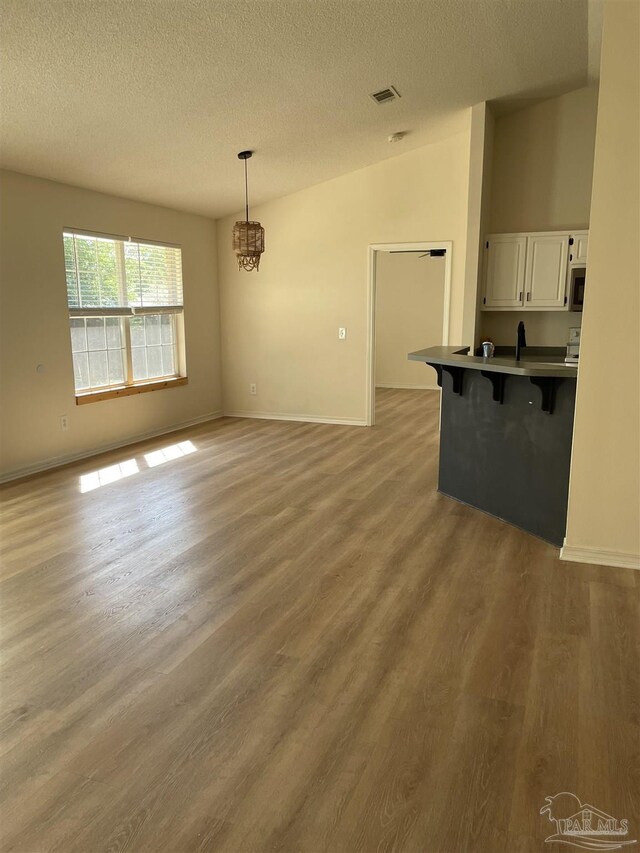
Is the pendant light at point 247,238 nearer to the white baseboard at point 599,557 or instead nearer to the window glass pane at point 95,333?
the window glass pane at point 95,333

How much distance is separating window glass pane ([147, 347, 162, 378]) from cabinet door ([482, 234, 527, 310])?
3573 mm

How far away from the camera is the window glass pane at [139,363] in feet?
20.9

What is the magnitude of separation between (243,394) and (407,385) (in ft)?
11.7

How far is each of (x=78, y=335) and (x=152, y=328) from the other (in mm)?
1115

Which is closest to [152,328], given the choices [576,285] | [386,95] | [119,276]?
[119,276]

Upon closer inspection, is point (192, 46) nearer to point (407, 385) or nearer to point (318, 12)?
point (318, 12)

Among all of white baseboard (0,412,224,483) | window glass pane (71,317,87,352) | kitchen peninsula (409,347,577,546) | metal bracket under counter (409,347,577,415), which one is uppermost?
window glass pane (71,317,87,352)

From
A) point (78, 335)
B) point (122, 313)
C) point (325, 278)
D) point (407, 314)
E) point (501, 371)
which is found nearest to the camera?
point (501, 371)

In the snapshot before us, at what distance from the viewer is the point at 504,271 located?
5.79 metres

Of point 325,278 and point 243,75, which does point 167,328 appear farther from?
point 243,75

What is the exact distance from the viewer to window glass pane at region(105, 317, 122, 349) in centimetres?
596

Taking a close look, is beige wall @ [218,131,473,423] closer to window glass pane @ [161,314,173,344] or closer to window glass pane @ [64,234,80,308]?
window glass pane @ [161,314,173,344]

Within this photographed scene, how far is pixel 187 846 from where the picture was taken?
5.23 ft

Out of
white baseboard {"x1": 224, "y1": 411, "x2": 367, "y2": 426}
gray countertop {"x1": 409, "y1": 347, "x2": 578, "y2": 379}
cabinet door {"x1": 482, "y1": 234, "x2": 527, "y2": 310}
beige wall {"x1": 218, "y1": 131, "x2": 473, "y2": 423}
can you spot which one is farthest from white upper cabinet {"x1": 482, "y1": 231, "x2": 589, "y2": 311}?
white baseboard {"x1": 224, "y1": 411, "x2": 367, "y2": 426}
